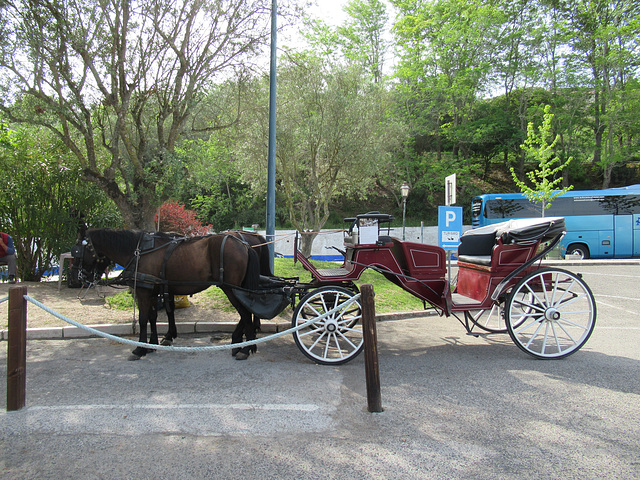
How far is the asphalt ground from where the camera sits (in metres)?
2.57

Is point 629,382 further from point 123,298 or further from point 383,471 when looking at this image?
point 123,298

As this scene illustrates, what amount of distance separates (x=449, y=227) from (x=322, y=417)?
17.2ft

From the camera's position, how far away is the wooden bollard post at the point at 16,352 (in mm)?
3297

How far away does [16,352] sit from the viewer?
3.31m

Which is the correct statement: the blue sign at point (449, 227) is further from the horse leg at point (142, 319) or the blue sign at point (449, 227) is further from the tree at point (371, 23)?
the tree at point (371, 23)

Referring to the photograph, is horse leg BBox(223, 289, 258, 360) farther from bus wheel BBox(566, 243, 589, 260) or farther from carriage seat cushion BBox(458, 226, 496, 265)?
bus wheel BBox(566, 243, 589, 260)

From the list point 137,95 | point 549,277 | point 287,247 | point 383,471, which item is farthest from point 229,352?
point 287,247

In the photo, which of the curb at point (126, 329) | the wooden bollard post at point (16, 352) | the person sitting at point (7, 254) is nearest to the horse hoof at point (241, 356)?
the curb at point (126, 329)

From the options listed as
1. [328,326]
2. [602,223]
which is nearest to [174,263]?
[328,326]

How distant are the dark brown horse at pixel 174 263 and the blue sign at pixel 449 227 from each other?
3979 millimetres

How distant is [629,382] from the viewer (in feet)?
13.1

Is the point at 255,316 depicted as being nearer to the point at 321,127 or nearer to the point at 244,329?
the point at 244,329

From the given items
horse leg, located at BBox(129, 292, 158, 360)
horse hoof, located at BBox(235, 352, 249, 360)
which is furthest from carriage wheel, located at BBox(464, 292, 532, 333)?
horse leg, located at BBox(129, 292, 158, 360)

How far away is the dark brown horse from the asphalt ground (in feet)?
2.41
